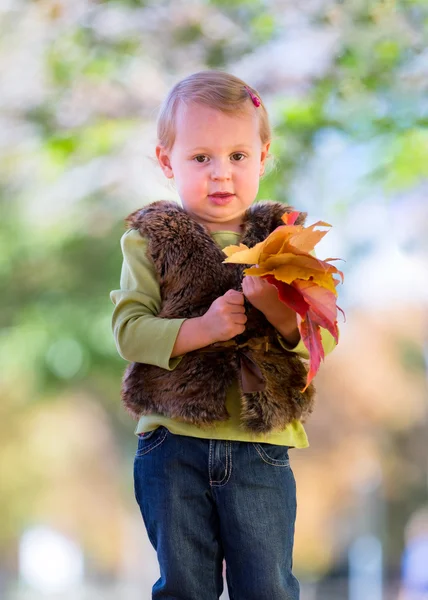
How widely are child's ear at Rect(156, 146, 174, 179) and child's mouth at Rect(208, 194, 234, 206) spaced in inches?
4.2

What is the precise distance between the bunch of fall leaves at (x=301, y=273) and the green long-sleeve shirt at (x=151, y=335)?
13 cm

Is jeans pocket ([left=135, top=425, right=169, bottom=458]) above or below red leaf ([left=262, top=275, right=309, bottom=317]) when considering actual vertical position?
below

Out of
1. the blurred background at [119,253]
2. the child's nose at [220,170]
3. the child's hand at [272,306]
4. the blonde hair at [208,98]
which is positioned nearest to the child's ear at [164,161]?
the blonde hair at [208,98]

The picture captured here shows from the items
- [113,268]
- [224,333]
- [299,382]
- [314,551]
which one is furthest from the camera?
[314,551]

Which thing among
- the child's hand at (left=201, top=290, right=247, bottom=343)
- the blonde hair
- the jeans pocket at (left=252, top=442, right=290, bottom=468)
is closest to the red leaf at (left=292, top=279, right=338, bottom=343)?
the child's hand at (left=201, top=290, right=247, bottom=343)

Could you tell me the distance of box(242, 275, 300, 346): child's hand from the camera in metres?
1.23

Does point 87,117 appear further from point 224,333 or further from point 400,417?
point 224,333

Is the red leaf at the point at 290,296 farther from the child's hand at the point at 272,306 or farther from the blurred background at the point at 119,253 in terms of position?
the blurred background at the point at 119,253

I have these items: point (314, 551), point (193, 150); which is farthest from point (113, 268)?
point (193, 150)

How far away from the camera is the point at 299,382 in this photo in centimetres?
133

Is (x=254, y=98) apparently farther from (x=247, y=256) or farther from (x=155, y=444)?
(x=155, y=444)

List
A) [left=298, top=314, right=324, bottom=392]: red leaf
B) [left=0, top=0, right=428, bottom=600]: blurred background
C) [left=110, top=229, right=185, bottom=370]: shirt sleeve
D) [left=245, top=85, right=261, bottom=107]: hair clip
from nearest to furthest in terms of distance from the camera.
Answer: [left=298, top=314, right=324, bottom=392]: red leaf
[left=110, top=229, right=185, bottom=370]: shirt sleeve
[left=245, top=85, right=261, bottom=107]: hair clip
[left=0, top=0, right=428, bottom=600]: blurred background

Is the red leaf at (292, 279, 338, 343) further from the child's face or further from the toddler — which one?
the child's face

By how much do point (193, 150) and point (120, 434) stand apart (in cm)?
432
